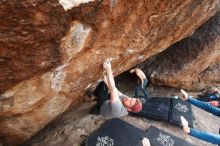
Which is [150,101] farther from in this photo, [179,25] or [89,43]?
[89,43]

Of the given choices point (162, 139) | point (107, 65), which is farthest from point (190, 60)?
point (107, 65)

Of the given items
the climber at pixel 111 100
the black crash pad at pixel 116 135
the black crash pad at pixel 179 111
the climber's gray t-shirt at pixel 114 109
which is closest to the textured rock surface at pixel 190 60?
the black crash pad at pixel 179 111

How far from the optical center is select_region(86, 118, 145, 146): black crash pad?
603 cm

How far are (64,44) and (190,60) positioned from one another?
4847 mm

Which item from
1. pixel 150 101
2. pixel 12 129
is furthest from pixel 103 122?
pixel 12 129

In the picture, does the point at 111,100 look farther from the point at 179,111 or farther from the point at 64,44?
the point at 179,111

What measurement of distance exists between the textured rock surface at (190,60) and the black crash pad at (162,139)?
6.03 feet

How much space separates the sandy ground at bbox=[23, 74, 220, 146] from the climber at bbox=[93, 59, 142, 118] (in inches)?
36.8

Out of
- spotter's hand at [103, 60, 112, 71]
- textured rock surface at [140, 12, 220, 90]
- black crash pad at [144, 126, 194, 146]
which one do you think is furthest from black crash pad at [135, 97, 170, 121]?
spotter's hand at [103, 60, 112, 71]

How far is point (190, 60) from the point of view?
7746 mm

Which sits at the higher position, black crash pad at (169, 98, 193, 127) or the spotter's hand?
the spotter's hand

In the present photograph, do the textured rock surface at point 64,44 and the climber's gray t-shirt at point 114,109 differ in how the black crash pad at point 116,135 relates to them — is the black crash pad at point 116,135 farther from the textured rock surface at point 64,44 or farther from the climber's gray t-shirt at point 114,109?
the textured rock surface at point 64,44

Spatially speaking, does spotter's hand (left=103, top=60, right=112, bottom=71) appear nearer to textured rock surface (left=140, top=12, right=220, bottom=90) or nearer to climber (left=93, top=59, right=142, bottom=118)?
climber (left=93, top=59, right=142, bottom=118)

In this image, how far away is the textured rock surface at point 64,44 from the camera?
3.28 metres
